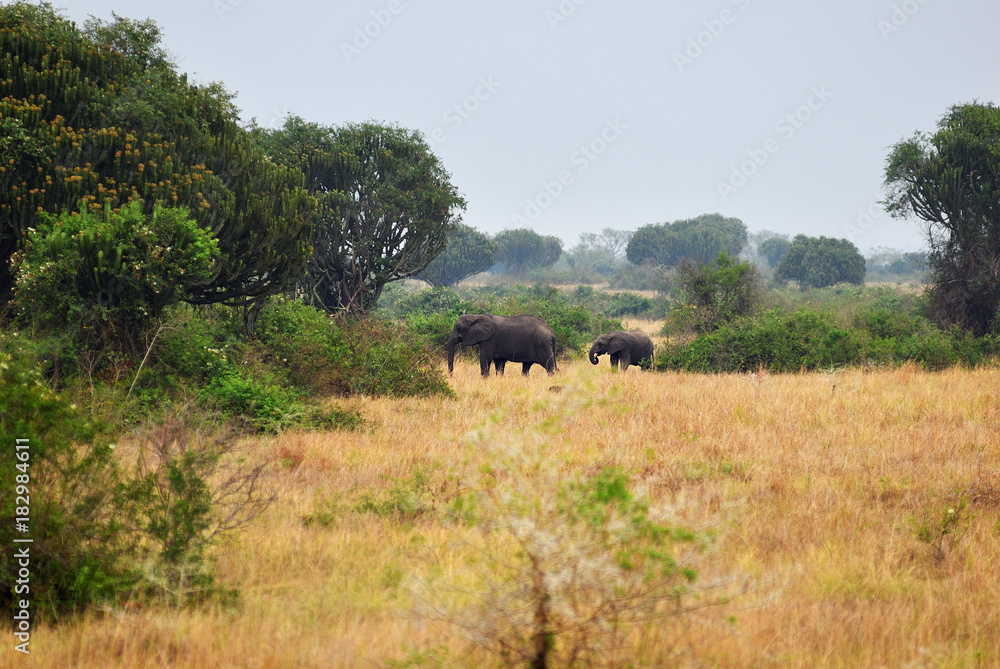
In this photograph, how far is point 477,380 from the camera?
1559 cm

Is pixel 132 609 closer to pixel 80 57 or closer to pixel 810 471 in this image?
pixel 810 471

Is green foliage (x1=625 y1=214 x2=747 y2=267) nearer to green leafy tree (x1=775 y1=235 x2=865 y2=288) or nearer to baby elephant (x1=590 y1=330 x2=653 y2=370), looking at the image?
green leafy tree (x1=775 y1=235 x2=865 y2=288)

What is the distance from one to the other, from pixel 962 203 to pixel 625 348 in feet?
32.6

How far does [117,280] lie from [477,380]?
8160mm

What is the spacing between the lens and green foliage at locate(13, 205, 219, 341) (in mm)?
8703

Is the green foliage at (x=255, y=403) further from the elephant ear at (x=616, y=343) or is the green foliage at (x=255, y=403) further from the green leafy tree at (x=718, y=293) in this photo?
the green leafy tree at (x=718, y=293)

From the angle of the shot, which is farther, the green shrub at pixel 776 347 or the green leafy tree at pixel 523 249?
the green leafy tree at pixel 523 249

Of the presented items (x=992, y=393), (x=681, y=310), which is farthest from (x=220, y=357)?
(x=681, y=310)

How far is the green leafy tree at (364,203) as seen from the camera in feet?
66.8

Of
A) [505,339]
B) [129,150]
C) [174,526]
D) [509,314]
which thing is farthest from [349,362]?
[509,314]

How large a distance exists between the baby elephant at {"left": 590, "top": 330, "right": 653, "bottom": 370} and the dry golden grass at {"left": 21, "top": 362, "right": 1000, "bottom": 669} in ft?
28.3

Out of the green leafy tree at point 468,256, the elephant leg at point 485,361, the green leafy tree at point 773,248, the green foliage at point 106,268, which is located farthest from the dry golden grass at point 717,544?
the green leafy tree at point 773,248

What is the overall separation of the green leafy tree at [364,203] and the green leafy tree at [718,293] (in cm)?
796

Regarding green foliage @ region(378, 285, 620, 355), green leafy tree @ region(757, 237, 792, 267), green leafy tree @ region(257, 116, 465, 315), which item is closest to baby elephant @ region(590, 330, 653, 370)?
green foliage @ region(378, 285, 620, 355)
